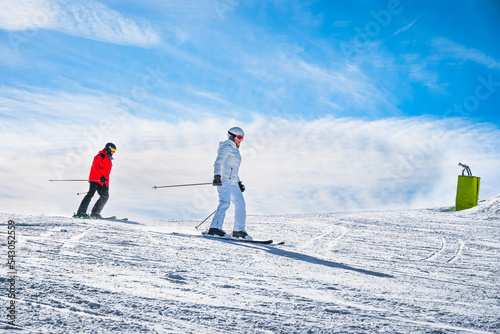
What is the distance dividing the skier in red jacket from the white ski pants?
173 inches

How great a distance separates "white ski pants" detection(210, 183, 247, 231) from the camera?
841 cm

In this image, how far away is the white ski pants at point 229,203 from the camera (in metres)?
8.41

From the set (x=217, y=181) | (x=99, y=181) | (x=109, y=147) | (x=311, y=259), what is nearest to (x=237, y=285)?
(x=311, y=259)

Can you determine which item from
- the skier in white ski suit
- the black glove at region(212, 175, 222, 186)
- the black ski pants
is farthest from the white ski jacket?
the black ski pants

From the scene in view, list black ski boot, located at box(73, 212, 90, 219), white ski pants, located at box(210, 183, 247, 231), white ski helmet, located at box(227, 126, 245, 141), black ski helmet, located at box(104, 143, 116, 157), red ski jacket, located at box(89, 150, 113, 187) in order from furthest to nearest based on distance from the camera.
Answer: black ski helmet, located at box(104, 143, 116, 157) < red ski jacket, located at box(89, 150, 113, 187) < black ski boot, located at box(73, 212, 90, 219) < white ski helmet, located at box(227, 126, 245, 141) < white ski pants, located at box(210, 183, 247, 231)

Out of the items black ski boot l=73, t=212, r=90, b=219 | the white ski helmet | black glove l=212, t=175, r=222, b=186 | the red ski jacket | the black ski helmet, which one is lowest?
black ski boot l=73, t=212, r=90, b=219

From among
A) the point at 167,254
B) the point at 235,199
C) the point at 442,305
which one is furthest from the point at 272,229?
the point at 442,305

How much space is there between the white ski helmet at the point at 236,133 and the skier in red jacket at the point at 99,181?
4344 millimetres

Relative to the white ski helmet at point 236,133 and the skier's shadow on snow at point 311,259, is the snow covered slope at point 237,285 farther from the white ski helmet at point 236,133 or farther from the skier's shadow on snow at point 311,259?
the white ski helmet at point 236,133

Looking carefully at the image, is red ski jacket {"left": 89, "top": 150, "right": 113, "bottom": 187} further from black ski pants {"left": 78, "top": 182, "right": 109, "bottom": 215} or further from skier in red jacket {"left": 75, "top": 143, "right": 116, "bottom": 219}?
black ski pants {"left": 78, "top": 182, "right": 109, "bottom": 215}

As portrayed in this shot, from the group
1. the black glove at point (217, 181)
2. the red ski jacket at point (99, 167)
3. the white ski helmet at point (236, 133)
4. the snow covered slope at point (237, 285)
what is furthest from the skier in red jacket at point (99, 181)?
the black glove at point (217, 181)

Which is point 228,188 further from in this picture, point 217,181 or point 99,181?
point 99,181

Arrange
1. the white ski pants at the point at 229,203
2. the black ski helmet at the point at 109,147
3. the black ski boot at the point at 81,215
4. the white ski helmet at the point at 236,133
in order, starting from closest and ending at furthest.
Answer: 1. the white ski pants at the point at 229,203
2. the white ski helmet at the point at 236,133
3. the black ski boot at the point at 81,215
4. the black ski helmet at the point at 109,147

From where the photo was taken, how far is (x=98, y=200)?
11.5m
